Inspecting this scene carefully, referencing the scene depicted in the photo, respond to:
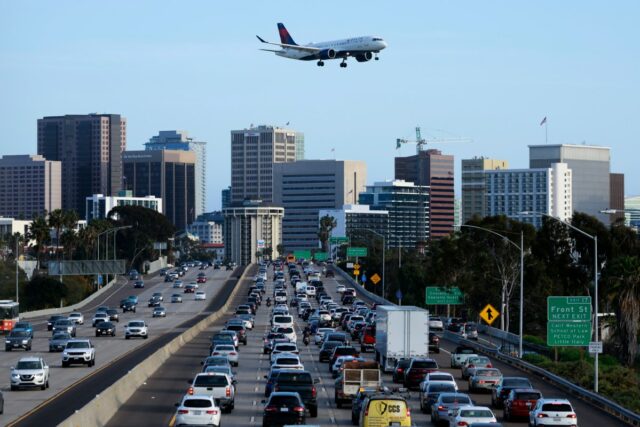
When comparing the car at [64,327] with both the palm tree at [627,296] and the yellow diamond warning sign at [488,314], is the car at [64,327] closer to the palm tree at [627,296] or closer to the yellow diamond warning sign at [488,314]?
the yellow diamond warning sign at [488,314]

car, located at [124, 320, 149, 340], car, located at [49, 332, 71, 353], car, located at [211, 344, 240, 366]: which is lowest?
car, located at [124, 320, 149, 340]

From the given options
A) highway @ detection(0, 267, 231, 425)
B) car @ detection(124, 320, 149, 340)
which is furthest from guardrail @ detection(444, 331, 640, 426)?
car @ detection(124, 320, 149, 340)

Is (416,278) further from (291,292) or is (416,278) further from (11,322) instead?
(11,322)

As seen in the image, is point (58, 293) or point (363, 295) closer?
point (58, 293)

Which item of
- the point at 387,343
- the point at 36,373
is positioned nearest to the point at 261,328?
the point at 387,343

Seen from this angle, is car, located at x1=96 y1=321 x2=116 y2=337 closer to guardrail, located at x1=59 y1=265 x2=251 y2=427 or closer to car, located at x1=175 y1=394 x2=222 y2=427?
guardrail, located at x1=59 y1=265 x2=251 y2=427

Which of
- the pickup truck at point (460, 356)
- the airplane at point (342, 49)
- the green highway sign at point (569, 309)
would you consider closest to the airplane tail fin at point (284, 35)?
the airplane at point (342, 49)

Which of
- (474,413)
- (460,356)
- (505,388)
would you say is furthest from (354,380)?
(460,356)

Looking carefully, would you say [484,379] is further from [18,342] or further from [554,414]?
[18,342]
